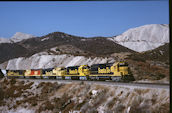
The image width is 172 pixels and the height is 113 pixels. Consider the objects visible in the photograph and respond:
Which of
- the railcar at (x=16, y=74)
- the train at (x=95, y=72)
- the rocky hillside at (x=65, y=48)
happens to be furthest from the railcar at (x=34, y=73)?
the rocky hillside at (x=65, y=48)

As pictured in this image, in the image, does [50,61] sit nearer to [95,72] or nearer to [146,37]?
[95,72]

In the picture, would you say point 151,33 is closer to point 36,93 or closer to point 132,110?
point 36,93

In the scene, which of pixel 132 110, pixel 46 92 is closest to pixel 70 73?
pixel 46 92

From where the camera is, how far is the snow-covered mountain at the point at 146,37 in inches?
5344

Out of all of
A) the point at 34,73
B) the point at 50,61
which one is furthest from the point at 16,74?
the point at 50,61

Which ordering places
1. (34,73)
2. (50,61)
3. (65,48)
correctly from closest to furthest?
(34,73) → (50,61) → (65,48)

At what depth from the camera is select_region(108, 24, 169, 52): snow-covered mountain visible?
445 feet

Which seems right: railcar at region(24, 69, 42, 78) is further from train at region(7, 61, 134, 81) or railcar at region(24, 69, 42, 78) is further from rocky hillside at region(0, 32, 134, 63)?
rocky hillside at region(0, 32, 134, 63)

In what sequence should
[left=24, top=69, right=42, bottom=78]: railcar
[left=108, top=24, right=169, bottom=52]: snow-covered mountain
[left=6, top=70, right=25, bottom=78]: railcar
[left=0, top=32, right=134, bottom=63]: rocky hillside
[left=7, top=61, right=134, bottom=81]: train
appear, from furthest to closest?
[left=108, top=24, right=169, bottom=52]: snow-covered mountain, [left=0, top=32, right=134, bottom=63]: rocky hillside, [left=6, top=70, right=25, bottom=78]: railcar, [left=24, top=69, right=42, bottom=78]: railcar, [left=7, top=61, right=134, bottom=81]: train

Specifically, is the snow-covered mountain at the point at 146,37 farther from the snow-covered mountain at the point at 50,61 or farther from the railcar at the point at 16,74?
the railcar at the point at 16,74

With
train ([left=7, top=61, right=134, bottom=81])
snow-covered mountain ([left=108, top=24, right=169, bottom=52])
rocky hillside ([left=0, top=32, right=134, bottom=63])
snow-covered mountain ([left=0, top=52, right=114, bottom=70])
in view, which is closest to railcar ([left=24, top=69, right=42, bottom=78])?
train ([left=7, top=61, right=134, bottom=81])

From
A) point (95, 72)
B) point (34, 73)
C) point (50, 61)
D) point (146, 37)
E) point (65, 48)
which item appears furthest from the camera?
point (146, 37)

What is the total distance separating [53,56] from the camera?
83.4 m

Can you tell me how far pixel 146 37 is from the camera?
509 feet
